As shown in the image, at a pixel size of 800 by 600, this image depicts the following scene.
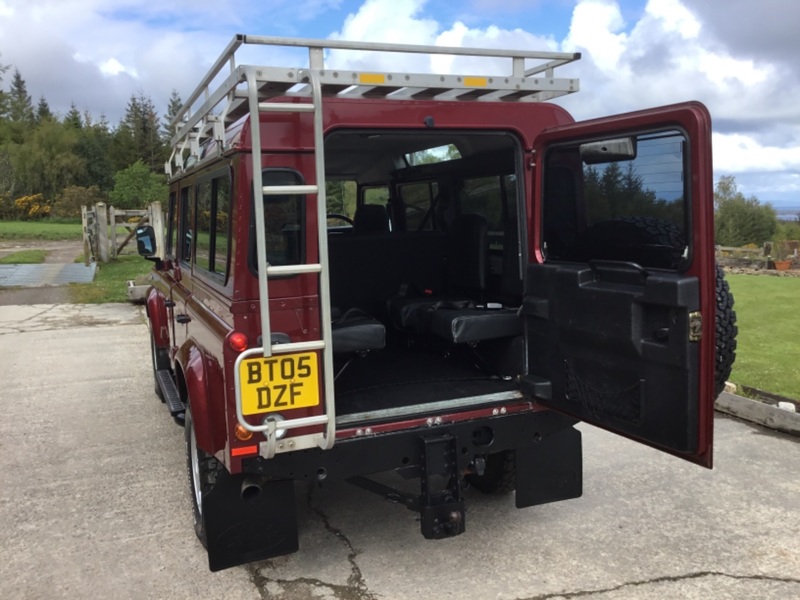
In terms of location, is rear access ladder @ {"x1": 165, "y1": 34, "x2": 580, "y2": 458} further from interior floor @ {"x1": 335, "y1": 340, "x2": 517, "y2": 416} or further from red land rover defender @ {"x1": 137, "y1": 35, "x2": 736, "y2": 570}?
interior floor @ {"x1": 335, "y1": 340, "x2": 517, "y2": 416}

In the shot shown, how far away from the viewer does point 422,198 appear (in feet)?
18.8

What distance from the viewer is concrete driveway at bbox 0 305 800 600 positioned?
3.44 metres

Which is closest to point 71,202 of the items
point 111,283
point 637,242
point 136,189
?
point 136,189

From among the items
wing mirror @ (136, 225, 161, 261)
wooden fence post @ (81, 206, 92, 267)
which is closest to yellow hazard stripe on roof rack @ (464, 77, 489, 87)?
wing mirror @ (136, 225, 161, 261)

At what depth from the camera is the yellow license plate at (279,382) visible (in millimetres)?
2859

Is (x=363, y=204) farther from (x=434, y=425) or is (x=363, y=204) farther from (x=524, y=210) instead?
(x=434, y=425)

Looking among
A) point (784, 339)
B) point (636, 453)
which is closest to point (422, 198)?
A: point (636, 453)

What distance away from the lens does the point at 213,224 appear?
381cm

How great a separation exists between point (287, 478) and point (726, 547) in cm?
234

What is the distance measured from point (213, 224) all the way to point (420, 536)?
2.07 metres

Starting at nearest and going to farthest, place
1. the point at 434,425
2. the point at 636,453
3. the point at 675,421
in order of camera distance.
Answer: the point at 675,421 < the point at 434,425 < the point at 636,453

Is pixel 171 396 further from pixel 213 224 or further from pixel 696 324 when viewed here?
pixel 696 324

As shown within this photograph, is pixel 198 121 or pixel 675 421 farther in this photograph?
pixel 198 121

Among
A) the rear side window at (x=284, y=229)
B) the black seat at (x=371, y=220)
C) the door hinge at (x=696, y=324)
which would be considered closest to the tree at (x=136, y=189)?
the black seat at (x=371, y=220)
